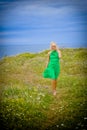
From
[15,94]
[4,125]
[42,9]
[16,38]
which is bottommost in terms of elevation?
[4,125]

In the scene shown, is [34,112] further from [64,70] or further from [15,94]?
[64,70]

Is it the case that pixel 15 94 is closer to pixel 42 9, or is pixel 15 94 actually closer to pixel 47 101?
pixel 47 101

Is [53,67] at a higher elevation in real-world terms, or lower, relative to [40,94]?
higher

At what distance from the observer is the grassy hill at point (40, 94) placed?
4824 mm

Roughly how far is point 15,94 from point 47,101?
0.41 m

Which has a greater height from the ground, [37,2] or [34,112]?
[37,2]

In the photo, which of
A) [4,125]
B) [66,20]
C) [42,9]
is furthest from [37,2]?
[4,125]

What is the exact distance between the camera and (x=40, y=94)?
4.90 metres

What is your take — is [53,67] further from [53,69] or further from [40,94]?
[40,94]

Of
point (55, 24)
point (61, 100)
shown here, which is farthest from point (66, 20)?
point (61, 100)

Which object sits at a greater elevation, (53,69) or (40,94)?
(53,69)

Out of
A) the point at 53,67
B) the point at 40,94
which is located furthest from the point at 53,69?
the point at 40,94

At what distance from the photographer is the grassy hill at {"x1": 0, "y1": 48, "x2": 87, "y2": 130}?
482 cm

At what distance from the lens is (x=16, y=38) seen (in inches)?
197
